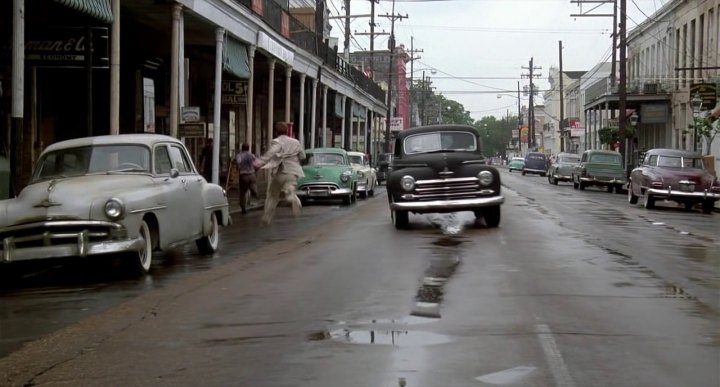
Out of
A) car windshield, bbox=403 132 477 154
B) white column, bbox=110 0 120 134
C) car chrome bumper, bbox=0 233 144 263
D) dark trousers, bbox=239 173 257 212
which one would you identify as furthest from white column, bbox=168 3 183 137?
car chrome bumper, bbox=0 233 144 263

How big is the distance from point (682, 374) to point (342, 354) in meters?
2.32

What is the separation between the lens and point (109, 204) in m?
9.92

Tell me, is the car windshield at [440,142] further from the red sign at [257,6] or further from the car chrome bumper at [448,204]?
the red sign at [257,6]

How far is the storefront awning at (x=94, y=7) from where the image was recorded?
50.6 ft

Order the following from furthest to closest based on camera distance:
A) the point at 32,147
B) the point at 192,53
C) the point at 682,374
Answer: the point at 192,53
the point at 32,147
the point at 682,374

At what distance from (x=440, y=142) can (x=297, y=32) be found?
1897cm

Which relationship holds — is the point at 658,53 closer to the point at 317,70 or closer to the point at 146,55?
the point at 317,70

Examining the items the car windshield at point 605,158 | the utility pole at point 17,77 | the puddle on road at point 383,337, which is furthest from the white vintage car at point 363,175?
the puddle on road at point 383,337

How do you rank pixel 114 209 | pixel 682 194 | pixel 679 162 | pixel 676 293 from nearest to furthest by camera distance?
1. pixel 676 293
2. pixel 114 209
3. pixel 682 194
4. pixel 679 162

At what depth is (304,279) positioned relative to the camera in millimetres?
10094

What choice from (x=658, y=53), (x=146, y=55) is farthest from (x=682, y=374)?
(x=658, y=53)

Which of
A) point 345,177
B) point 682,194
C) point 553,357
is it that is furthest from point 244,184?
point 553,357

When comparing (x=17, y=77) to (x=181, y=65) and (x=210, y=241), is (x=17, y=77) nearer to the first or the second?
(x=210, y=241)

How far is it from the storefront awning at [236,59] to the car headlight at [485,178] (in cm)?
1156
